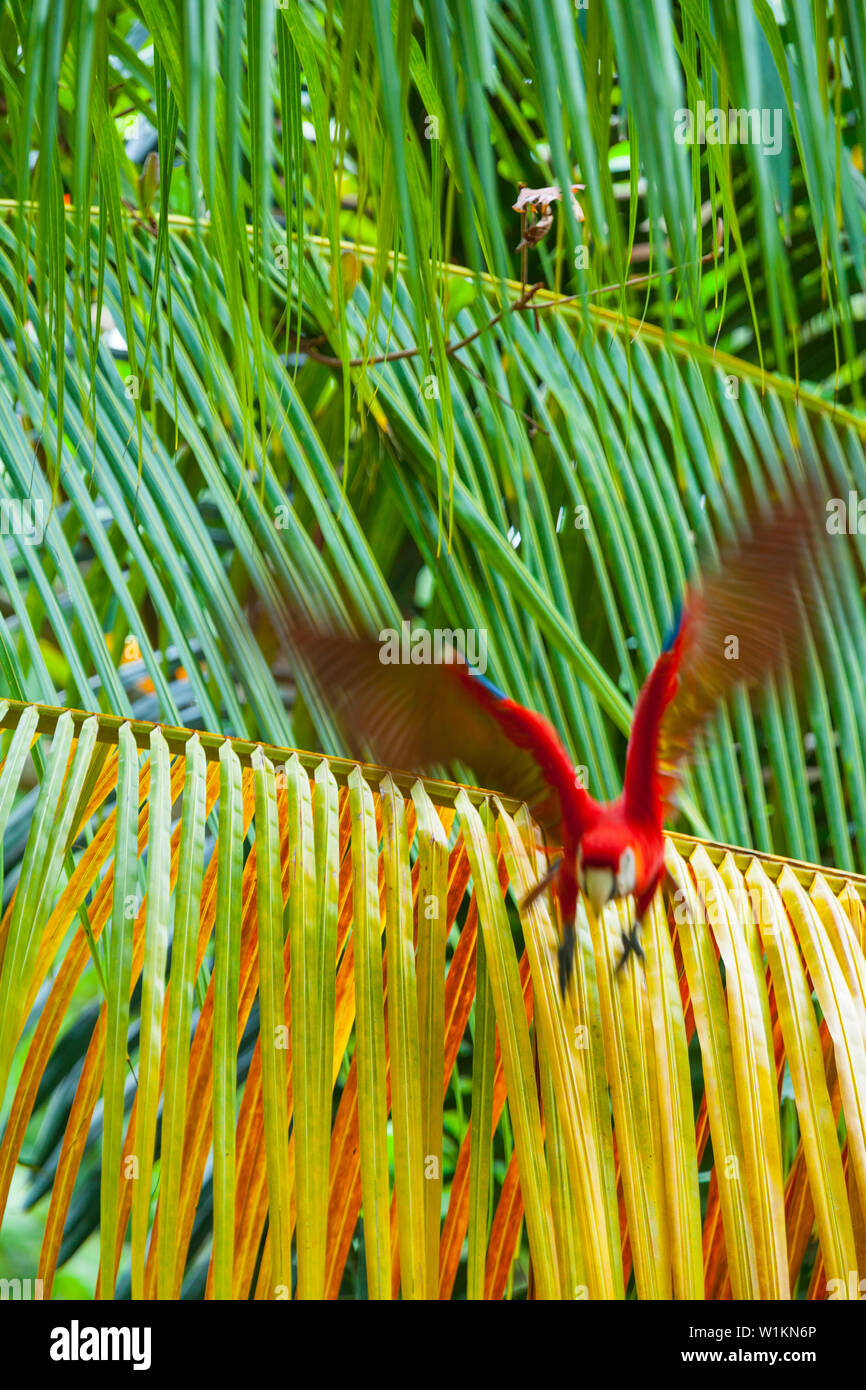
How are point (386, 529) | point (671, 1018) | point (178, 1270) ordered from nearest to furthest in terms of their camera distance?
point (178, 1270), point (671, 1018), point (386, 529)

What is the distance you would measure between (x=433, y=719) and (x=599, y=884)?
0.14 metres

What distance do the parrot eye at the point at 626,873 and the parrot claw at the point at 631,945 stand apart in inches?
0.9

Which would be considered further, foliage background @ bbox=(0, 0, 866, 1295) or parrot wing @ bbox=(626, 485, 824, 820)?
parrot wing @ bbox=(626, 485, 824, 820)

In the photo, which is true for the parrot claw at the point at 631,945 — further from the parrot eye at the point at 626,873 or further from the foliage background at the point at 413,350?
the foliage background at the point at 413,350

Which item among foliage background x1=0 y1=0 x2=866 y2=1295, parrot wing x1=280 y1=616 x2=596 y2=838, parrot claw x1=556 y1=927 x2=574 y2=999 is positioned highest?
foliage background x1=0 y1=0 x2=866 y2=1295

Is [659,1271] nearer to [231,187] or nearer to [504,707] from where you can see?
[504,707]

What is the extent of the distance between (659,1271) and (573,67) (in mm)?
607

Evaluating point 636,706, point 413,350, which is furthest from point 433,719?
point 413,350

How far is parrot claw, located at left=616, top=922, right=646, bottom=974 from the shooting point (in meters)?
0.68

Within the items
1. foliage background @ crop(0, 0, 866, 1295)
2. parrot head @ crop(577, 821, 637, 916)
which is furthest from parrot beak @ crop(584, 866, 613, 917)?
foliage background @ crop(0, 0, 866, 1295)

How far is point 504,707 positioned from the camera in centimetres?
65

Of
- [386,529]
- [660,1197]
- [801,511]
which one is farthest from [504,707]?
[386,529]

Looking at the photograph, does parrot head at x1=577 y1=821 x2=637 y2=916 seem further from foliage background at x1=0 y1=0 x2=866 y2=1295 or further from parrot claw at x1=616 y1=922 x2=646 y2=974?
foliage background at x1=0 y1=0 x2=866 y2=1295

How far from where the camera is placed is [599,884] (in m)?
0.66
